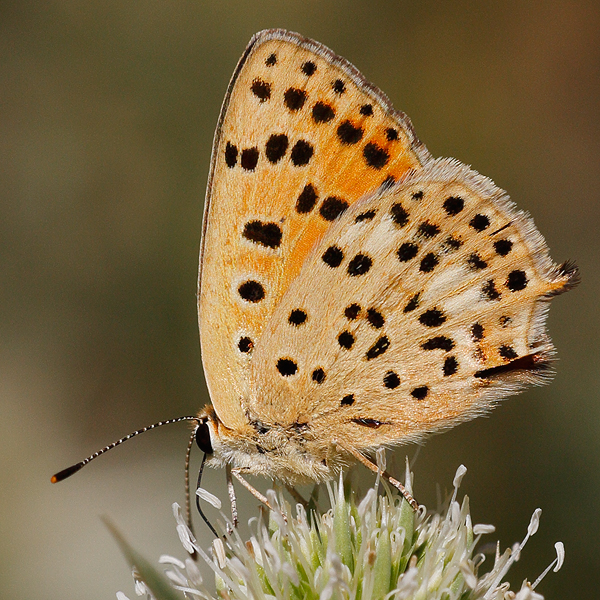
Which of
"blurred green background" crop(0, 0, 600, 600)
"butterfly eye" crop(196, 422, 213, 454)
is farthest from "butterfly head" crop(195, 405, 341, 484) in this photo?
"blurred green background" crop(0, 0, 600, 600)

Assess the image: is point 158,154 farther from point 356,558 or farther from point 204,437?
point 356,558

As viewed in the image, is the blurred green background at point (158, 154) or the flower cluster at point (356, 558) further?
the blurred green background at point (158, 154)

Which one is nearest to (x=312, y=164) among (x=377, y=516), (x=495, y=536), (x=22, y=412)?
(x=377, y=516)

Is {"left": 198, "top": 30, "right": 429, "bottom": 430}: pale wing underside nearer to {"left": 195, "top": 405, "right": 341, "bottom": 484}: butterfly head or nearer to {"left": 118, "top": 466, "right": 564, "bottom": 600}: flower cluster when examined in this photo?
{"left": 195, "top": 405, "right": 341, "bottom": 484}: butterfly head

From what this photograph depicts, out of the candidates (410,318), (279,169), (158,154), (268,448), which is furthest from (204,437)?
(158,154)

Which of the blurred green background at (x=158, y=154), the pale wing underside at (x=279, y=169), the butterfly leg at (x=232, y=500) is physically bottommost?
the butterfly leg at (x=232, y=500)

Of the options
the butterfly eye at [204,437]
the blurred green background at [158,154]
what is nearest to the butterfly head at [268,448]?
the butterfly eye at [204,437]

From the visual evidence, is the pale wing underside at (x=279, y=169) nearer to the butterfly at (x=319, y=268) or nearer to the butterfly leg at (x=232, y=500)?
the butterfly at (x=319, y=268)
